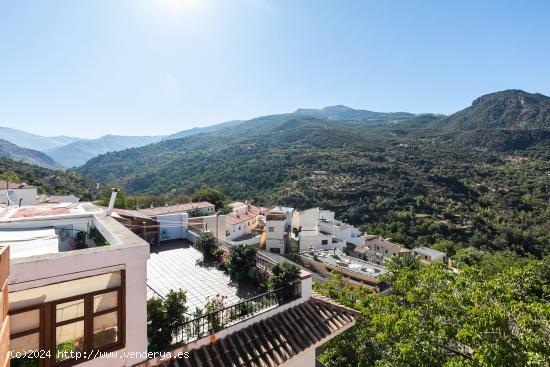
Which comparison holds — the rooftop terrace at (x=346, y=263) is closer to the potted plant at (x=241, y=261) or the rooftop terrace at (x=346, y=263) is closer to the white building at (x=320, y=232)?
the white building at (x=320, y=232)

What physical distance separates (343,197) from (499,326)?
6485 centimetres

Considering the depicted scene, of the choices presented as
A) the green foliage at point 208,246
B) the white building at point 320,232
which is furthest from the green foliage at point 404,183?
the green foliage at point 208,246

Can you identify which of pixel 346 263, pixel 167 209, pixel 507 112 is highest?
pixel 507 112

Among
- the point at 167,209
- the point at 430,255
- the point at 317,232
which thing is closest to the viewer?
the point at 167,209

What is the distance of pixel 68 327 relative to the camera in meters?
4.06

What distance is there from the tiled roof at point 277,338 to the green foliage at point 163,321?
42 cm

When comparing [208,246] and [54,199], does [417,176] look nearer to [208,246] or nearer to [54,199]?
[54,199]

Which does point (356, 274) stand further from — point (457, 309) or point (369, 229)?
point (369, 229)

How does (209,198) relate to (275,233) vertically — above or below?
above

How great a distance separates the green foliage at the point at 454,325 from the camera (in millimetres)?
6277

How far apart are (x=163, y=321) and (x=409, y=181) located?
84603 mm

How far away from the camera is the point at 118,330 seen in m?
4.50

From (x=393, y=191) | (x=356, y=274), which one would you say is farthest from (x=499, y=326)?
(x=393, y=191)

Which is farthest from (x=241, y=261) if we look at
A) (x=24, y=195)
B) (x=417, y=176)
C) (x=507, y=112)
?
(x=507, y=112)
